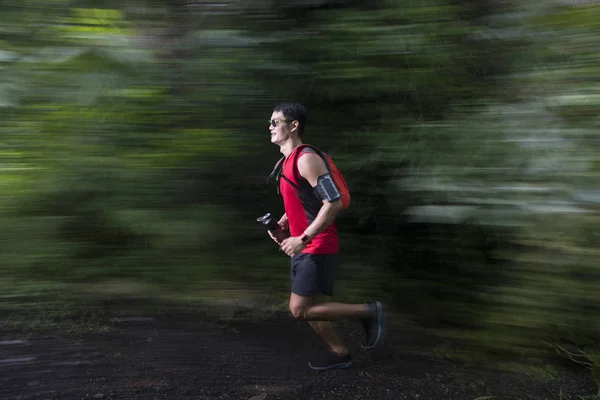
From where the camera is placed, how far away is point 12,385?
3170 millimetres

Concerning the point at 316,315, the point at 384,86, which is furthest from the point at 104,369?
the point at 384,86

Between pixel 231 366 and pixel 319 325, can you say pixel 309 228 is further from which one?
pixel 231 366

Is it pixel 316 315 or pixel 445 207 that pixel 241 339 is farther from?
pixel 445 207

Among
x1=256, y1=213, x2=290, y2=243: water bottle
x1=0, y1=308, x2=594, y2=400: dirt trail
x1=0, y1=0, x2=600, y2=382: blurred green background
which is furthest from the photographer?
x1=0, y1=308, x2=594, y2=400: dirt trail

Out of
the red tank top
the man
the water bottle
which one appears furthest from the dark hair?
the water bottle

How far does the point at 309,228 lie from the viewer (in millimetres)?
2473

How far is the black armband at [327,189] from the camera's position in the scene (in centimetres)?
243

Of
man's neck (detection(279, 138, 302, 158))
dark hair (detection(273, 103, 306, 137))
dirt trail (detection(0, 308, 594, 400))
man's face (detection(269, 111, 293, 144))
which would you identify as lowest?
dirt trail (detection(0, 308, 594, 400))

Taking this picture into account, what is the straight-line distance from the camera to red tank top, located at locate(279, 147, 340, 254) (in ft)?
8.34

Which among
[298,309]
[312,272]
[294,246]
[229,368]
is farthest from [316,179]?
[229,368]

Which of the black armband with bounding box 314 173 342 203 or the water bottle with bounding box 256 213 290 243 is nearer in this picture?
the black armband with bounding box 314 173 342 203

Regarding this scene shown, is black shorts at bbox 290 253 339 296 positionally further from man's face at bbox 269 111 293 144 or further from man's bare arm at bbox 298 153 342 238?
man's face at bbox 269 111 293 144

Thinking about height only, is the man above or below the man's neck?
below

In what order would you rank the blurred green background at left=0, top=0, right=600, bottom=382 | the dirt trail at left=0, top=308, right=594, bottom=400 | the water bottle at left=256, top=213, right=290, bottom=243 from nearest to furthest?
the blurred green background at left=0, top=0, right=600, bottom=382, the water bottle at left=256, top=213, right=290, bottom=243, the dirt trail at left=0, top=308, right=594, bottom=400
